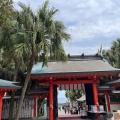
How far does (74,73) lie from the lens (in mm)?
12477

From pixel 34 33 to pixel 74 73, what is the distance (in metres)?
3.99

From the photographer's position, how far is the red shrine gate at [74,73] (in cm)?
1248

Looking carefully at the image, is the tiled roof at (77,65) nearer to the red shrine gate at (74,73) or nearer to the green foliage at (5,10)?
the red shrine gate at (74,73)

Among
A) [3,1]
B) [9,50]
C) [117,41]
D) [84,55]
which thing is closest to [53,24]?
[9,50]

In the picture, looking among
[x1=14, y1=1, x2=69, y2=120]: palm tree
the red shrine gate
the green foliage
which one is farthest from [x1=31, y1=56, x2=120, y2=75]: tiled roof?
the green foliage

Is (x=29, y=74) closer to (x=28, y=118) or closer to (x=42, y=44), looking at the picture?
(x=42, y=44)

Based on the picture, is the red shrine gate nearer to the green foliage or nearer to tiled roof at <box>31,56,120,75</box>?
tiled roof at <box>31,56,120,75</box>

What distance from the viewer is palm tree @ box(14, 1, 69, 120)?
446 inches

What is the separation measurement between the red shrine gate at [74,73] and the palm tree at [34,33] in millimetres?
1332

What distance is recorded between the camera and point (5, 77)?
706 inches

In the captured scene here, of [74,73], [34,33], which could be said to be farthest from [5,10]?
[74,73]

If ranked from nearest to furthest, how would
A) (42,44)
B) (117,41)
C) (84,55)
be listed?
(42,44)
(84,55)
(117,41)

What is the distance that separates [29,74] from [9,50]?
6.92 ft

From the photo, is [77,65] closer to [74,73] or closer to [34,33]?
[74,73]
